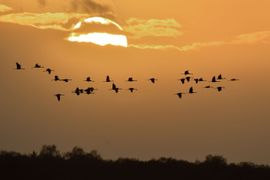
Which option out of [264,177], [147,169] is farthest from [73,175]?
[264,177]

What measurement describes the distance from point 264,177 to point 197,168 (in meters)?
8.95

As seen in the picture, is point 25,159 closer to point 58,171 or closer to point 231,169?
Answer: point 58,171

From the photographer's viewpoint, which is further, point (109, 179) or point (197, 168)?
point (197, 168)

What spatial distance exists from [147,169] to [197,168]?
19.7ft

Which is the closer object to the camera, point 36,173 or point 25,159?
point 36,173

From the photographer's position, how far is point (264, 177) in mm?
147000

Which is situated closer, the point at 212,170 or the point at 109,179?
the point at 109,179

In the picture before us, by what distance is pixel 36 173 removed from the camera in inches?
5546

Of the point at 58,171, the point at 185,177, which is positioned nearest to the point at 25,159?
the point at 58,171

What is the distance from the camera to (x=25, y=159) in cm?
15375

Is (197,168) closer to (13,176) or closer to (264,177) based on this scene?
(264,177)

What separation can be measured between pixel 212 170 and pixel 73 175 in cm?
1818

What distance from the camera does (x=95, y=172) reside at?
146250 mm

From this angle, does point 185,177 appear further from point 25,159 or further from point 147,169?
point 25,159
